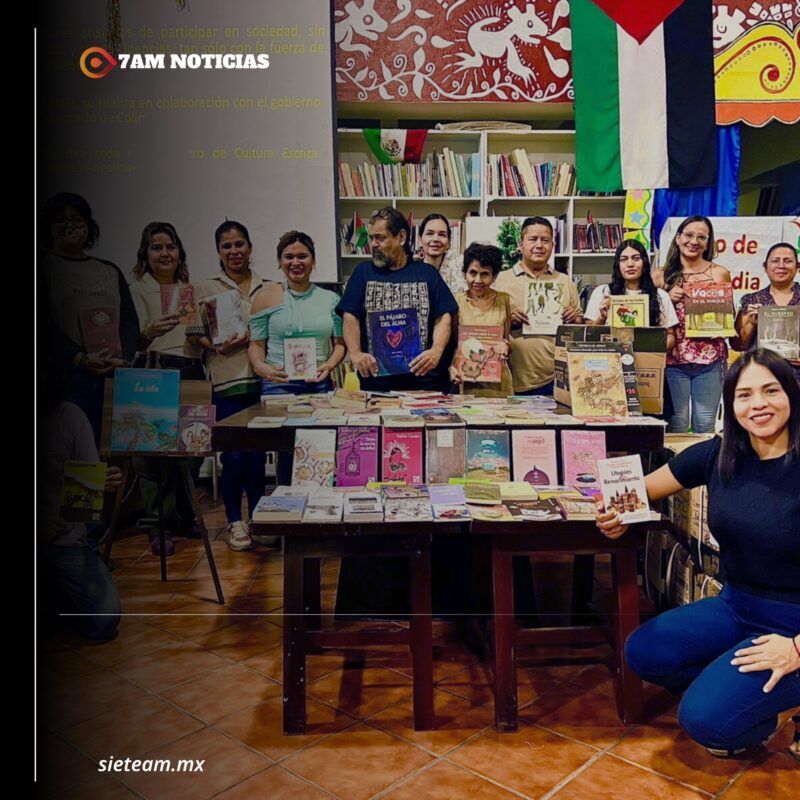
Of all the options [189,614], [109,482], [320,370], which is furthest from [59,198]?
[189,614]

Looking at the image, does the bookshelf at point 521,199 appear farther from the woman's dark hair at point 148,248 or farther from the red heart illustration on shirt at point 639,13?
the woman's dark hair at point 148,248

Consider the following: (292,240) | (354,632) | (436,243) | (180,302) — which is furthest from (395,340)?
(354,632)

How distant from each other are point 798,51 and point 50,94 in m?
2.54

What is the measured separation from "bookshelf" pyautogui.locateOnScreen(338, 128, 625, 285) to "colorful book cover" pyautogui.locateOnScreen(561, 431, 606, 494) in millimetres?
1438

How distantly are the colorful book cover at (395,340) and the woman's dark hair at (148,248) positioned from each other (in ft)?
2.61

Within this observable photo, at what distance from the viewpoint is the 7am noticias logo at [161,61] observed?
6.59 ft

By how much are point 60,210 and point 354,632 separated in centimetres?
151

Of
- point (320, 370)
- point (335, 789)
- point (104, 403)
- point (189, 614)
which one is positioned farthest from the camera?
point (320, 370)

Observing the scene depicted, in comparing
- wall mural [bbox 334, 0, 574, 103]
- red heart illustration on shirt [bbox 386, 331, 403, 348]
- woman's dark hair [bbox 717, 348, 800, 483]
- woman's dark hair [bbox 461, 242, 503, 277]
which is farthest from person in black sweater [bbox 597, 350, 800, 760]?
wall mural [bbox 334, 0, 574, 103]

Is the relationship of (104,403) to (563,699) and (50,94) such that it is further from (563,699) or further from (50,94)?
(563,699)

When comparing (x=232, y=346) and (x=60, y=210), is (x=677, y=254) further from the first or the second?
(x=60, y=210)

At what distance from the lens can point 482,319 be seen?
301 cm

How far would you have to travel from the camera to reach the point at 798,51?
2531mm

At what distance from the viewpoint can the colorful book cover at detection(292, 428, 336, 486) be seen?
7.39ft
